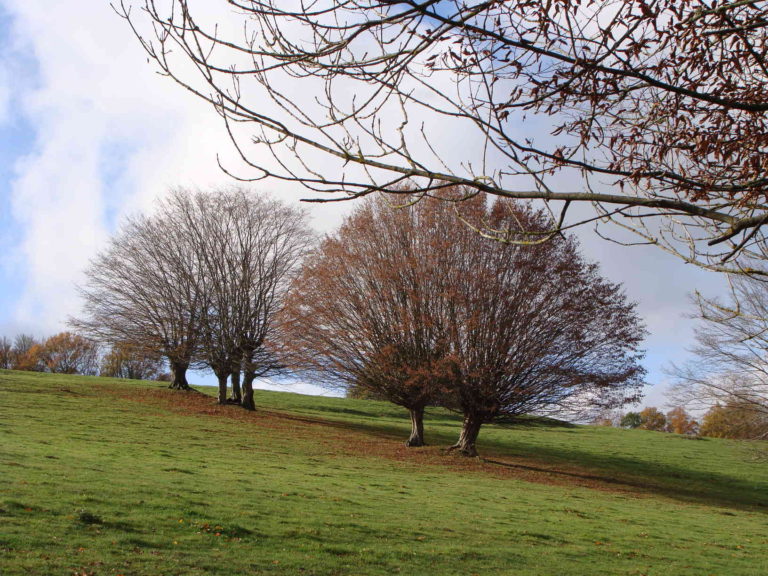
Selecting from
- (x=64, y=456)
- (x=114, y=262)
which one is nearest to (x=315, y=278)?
(x=64, y=456)

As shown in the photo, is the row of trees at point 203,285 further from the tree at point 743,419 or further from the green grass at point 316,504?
the tree at point 743,419

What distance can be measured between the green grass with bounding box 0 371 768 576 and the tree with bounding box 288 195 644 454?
304 cm

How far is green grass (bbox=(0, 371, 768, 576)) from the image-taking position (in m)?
7.52

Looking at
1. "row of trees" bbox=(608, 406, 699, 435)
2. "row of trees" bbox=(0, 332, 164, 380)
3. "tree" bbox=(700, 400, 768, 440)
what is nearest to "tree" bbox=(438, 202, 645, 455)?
"tree" bbox=(700, 400, 768, 440)

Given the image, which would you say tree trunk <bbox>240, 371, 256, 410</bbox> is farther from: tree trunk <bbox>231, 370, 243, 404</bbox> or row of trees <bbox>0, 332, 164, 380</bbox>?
row of trees <bbox>0, 332, 164, 380</bbox>

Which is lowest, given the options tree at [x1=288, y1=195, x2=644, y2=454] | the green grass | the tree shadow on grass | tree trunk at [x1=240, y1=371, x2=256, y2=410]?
the tree shadow on grass

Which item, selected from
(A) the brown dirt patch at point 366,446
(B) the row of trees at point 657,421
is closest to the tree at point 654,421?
(B) the row of trees at point 657,421

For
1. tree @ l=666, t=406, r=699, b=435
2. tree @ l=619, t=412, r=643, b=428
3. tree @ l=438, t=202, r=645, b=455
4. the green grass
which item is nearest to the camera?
the green grass

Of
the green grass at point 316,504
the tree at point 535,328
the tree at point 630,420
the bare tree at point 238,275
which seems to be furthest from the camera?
the tree at point 630,420

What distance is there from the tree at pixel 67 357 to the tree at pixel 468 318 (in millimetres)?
56184

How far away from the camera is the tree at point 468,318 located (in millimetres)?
21547

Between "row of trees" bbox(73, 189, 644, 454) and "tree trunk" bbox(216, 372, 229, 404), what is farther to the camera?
"tree trunk" bbox(216, 372, 229, 404)

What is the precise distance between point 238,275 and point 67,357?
49.2m

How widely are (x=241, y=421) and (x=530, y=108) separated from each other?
25197 mm
